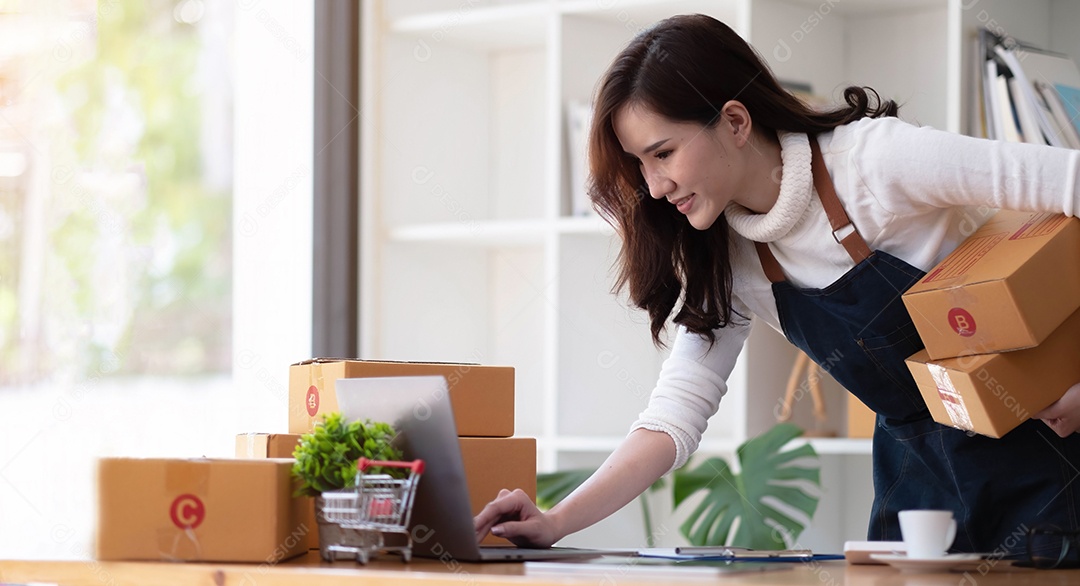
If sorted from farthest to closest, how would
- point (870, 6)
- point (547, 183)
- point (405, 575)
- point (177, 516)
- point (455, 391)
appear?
point (547, 183) → point (870, 6) → point (455, 391) → point (177, 516) → point (405, 575)

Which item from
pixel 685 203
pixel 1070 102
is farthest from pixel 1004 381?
pixel 1070 102

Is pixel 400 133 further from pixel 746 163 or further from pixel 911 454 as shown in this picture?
pixel 911 454

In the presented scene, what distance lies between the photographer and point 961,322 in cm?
117

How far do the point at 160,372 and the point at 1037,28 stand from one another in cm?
198

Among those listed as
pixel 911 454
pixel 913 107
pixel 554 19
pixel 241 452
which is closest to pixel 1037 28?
pixel 913 107

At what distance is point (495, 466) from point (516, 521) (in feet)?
0.27

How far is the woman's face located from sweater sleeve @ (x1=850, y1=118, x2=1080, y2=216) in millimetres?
156

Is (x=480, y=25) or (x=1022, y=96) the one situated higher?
(x=480, y=25)

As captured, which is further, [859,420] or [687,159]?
[859,420]

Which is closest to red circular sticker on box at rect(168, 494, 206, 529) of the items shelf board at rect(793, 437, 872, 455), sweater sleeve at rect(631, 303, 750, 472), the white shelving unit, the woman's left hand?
sweater sleeve at rect(631, 303, 750, 472)

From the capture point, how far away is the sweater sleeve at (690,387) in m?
1.52

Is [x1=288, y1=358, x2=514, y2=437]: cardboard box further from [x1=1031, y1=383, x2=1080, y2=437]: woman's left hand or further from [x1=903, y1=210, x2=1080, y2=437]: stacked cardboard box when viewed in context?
[x1=1031, y1=383, x2=1080, y2=437]: woman's left hand

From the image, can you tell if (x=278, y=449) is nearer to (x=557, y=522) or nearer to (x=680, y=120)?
(x=557, y=522)

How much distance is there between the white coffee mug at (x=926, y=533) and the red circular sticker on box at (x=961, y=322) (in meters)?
0.21
